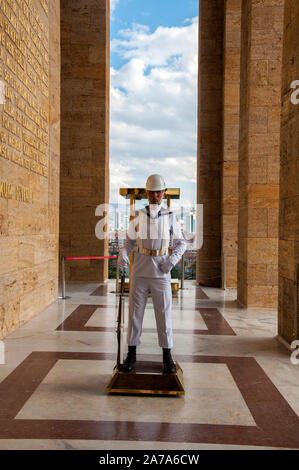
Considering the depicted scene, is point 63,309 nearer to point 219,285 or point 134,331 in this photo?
point 134,331

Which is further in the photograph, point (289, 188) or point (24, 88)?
point (24, 88)

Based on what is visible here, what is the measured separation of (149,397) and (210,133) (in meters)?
10.1

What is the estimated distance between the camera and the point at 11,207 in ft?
21.3

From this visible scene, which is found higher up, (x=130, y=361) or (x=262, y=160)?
(x=262, y=160)

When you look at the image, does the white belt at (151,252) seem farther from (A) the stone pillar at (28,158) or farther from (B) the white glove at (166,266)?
(A) the stone pillar at (28,158)

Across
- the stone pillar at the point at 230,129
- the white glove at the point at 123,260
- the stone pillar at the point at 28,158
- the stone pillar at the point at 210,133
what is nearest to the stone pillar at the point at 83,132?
the stone pillar at the point at 210,133

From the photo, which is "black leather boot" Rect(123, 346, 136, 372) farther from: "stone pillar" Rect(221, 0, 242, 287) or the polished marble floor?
"stone pillar" Rect(221, 0, 242, 287)

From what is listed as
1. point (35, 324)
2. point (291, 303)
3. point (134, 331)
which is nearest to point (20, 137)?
point (35, 324)

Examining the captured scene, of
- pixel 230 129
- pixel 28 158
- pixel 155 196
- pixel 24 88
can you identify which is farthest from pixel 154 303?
pixel 230 129

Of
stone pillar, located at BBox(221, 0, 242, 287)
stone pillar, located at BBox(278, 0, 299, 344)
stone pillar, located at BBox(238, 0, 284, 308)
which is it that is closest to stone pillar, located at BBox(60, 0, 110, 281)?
stone pillar, located at BBox(221, 0, 242, 287)

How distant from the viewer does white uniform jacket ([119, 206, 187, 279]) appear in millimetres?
4309

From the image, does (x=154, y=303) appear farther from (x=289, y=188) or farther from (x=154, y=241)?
(x=289, y=188)

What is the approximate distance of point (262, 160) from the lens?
8.70 metres

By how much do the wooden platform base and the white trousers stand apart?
29 centimetres
